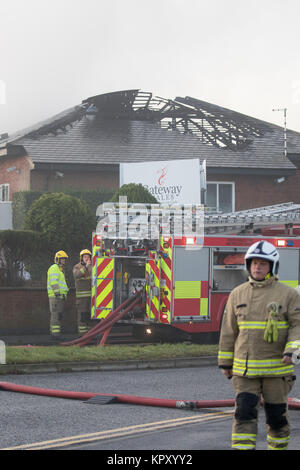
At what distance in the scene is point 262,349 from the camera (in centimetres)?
616

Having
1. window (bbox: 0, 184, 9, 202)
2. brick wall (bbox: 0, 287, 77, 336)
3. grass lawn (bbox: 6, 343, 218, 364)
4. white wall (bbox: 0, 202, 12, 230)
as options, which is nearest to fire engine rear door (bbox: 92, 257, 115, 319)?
grass lawn (bbox: 6, 343, 218, 364)

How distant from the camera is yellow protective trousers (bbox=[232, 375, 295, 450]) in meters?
6.00

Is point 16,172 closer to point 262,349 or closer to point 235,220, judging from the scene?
point 235,220

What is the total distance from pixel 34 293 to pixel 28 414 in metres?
11.1

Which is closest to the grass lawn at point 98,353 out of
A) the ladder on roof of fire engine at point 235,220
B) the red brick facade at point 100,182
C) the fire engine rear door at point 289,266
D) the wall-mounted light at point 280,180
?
the fire engine rear door at point 289,266

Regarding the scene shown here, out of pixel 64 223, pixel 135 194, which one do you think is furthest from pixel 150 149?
pixel 64 223

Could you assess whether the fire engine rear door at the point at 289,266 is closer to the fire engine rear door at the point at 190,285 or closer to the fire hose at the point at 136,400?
the fire engine rear door at the point at 190,285

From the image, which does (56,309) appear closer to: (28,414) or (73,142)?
(28,414)

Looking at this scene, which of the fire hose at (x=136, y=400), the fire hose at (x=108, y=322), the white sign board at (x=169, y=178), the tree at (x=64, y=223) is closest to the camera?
the fire hose at (x=136, y=400)

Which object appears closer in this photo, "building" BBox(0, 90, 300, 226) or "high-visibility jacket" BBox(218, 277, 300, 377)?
"high-visibility jacket" BBox(218, 277, 300, 377)

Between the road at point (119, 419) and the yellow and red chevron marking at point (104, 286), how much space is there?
4843 millimetres

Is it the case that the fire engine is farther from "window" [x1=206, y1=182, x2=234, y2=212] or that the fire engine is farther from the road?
"window" [x1=206, y1=182, x2=234, y2=212]

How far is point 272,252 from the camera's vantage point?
20.5 ft

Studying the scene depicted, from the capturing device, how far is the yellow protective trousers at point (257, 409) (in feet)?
19.7
